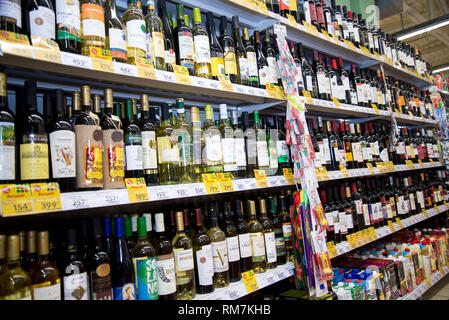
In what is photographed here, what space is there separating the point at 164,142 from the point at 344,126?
1.74 meters

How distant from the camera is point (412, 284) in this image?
2629 mm

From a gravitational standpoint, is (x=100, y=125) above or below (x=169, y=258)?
above

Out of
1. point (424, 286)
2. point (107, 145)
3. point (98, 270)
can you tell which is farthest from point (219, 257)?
point (424, 286)

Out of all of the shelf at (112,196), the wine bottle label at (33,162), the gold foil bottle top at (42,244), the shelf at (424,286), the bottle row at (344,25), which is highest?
the bottle row at (344,25)

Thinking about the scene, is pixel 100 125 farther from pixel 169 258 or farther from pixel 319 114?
pixel 319 114

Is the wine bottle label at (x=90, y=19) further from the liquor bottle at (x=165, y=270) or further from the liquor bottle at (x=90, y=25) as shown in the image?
A: the liquor bottle at (x=165, y=270)

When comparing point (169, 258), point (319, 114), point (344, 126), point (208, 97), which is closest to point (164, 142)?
point (169, 258)

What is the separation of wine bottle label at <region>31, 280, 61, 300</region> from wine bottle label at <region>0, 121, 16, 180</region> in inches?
13.0

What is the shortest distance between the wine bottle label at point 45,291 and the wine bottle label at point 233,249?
0.78 m

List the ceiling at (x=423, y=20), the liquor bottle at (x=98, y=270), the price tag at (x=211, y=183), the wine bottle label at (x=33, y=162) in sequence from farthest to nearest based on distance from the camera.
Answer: the ceiling at (x=423, y=20), the price tag at (x=211, y=183), the liquor bottle at (x=98, y=270), the wine bottle label at (x=33, y=162)

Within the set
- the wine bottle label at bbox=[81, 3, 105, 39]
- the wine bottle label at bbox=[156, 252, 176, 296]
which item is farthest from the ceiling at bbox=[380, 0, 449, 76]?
the wine bottle label at bbox=[156, 252, 176, 296]

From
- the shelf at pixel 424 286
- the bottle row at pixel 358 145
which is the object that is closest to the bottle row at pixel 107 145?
the bottle row at pixel 358 145

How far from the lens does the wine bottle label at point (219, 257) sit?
1.43 m
